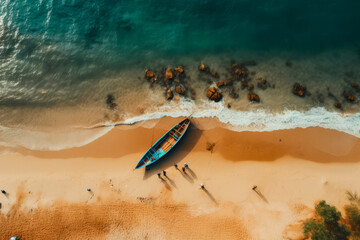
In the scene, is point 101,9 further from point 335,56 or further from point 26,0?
point 335,56

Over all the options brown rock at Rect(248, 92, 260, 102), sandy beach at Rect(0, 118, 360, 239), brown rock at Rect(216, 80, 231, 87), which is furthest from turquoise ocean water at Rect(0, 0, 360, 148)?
sandy beach at Rect(0, 118, 360, 239)

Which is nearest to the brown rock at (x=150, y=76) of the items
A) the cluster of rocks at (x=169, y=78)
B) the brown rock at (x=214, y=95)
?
the cluster of rocks at (x=169, y=78)

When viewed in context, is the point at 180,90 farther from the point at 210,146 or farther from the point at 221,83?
the point at 210,146

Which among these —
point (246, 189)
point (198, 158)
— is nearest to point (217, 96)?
point (198, 158)

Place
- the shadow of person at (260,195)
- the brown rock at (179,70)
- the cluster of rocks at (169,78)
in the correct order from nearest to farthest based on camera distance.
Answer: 1. the shadow of person at (260,195)
2. the cluster of rocks at (169,78)
3. the brown rock at (179,70)

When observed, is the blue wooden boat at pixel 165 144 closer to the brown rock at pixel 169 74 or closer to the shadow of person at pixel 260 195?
the brown rock at pixel 169 74

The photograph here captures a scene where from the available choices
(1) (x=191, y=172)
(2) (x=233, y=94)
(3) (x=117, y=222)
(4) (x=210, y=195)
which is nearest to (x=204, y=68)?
(2) (x=233, y=94)
